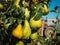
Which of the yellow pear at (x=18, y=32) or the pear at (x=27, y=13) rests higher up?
the pear at (x=27, y=13)

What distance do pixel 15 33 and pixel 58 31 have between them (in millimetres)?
840

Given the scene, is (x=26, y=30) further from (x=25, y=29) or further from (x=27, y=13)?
(x=27, y=13)

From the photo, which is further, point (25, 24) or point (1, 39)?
point (1, 39)

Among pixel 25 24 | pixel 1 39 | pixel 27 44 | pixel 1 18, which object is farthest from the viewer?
pixel 1 39

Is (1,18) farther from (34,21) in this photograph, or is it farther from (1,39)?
(34,21)

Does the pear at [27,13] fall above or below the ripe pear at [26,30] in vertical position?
above

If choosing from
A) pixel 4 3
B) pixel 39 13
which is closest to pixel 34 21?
pixel 39 13

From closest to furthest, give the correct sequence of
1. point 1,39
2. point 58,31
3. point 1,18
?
point 1,18, point 1,39, point 58,31

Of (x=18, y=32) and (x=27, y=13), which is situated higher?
(x=27, y=13)

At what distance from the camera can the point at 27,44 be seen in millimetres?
1667

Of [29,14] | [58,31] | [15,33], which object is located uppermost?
[29,14]

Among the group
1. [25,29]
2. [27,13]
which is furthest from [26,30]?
[27,13]

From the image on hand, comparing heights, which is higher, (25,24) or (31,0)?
(31,0)

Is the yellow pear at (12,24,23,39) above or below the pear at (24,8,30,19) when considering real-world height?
below
